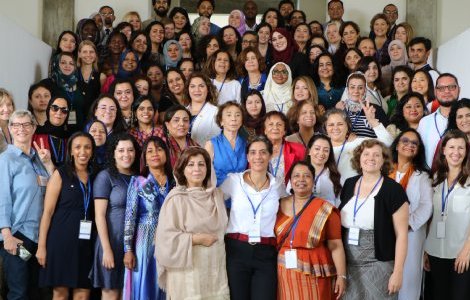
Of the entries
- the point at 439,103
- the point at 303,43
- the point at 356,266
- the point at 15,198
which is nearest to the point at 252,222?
the point at 356,266

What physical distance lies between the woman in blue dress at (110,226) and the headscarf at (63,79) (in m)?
2.26

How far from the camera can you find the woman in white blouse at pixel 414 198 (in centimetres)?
520

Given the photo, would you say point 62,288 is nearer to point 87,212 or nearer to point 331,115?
point 87,212

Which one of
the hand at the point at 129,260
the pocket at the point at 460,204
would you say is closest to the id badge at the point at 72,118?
the hand at the point at 129,260

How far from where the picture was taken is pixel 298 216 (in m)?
4.70

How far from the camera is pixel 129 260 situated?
16.0ft

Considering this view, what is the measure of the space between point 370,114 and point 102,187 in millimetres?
2386

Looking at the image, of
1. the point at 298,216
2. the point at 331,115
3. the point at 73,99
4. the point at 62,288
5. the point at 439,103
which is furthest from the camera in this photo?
the point at 73,99

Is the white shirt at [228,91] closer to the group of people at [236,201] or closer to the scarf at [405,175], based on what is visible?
the group of people at [236,201]

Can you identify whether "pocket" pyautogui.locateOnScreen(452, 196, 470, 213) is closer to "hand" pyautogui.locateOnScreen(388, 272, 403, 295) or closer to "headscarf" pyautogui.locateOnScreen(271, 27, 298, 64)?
"hand" pyautogui.locateOnScreen(388, 272, 403, 295)

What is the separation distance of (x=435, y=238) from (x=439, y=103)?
1.43 metres

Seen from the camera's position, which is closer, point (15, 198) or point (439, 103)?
point (15, 198)

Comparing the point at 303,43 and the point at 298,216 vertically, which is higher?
the point at 303,43

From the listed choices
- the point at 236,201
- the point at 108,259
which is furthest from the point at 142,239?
the point at 236,201
